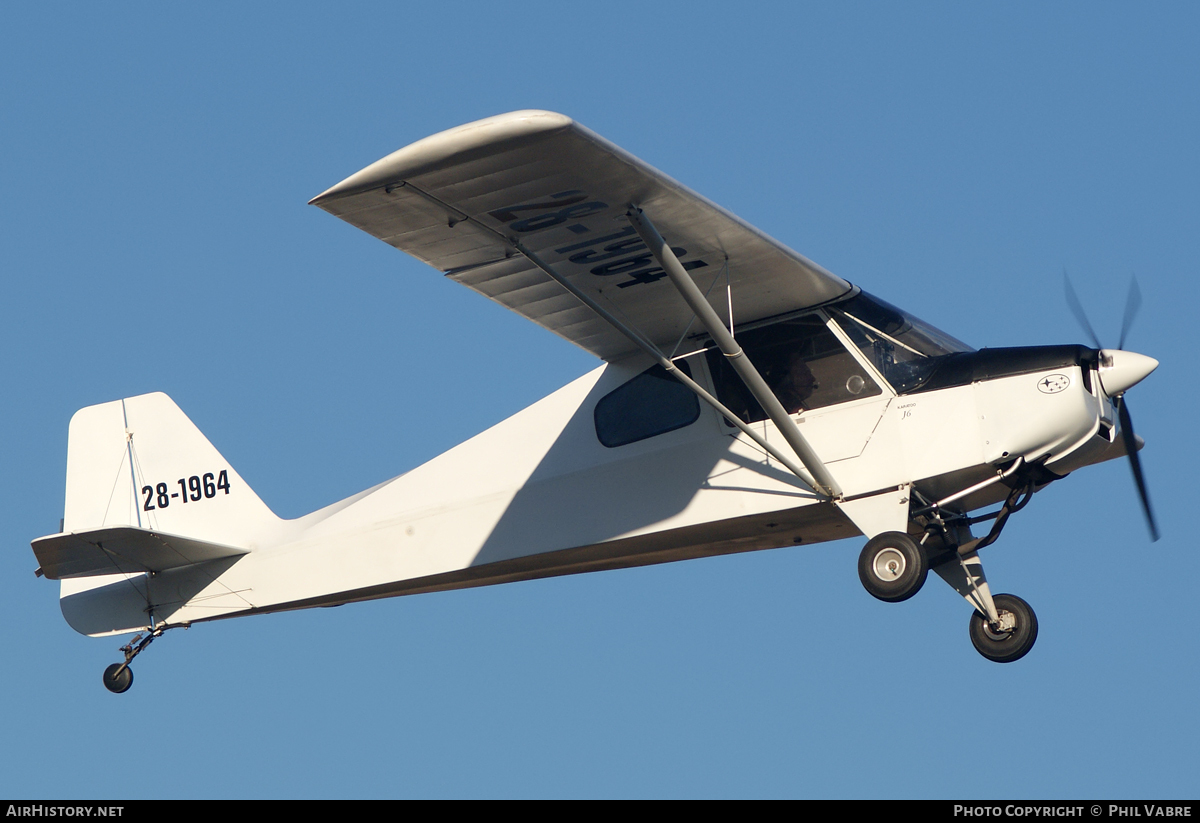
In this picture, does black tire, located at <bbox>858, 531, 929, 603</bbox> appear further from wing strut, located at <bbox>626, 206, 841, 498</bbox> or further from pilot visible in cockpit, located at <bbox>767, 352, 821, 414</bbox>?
pilot visible in cockpit, located at <bbox>767, 352, 821, 414</bbox>

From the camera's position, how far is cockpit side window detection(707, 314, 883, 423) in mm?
→ 11242

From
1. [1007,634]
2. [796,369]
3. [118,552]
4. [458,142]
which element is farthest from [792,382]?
[118,552]

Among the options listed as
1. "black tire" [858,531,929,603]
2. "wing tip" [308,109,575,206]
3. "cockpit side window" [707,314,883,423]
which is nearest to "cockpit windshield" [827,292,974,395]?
"cockpit side window" [707,314,883,423]

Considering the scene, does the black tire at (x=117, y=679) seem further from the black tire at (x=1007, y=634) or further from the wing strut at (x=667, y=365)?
the black tire at (x=1007, y=634)

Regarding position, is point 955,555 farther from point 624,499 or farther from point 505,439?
point 505,439

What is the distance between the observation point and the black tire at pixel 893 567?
10.5m

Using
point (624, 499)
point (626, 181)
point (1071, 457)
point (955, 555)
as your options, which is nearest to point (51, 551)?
point (624, 499)

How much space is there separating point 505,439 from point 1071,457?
14.8ft

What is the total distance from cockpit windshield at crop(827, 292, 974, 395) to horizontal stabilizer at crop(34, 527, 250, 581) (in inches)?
229

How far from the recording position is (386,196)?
31.1 feet

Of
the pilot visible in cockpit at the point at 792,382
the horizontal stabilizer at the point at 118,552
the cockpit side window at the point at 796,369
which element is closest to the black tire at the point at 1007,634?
the cockpit side window at the point at 796,369

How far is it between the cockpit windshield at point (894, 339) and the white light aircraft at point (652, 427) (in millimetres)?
18

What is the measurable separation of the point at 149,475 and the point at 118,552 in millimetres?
1699

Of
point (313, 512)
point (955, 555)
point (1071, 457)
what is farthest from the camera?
point (313, 512)
